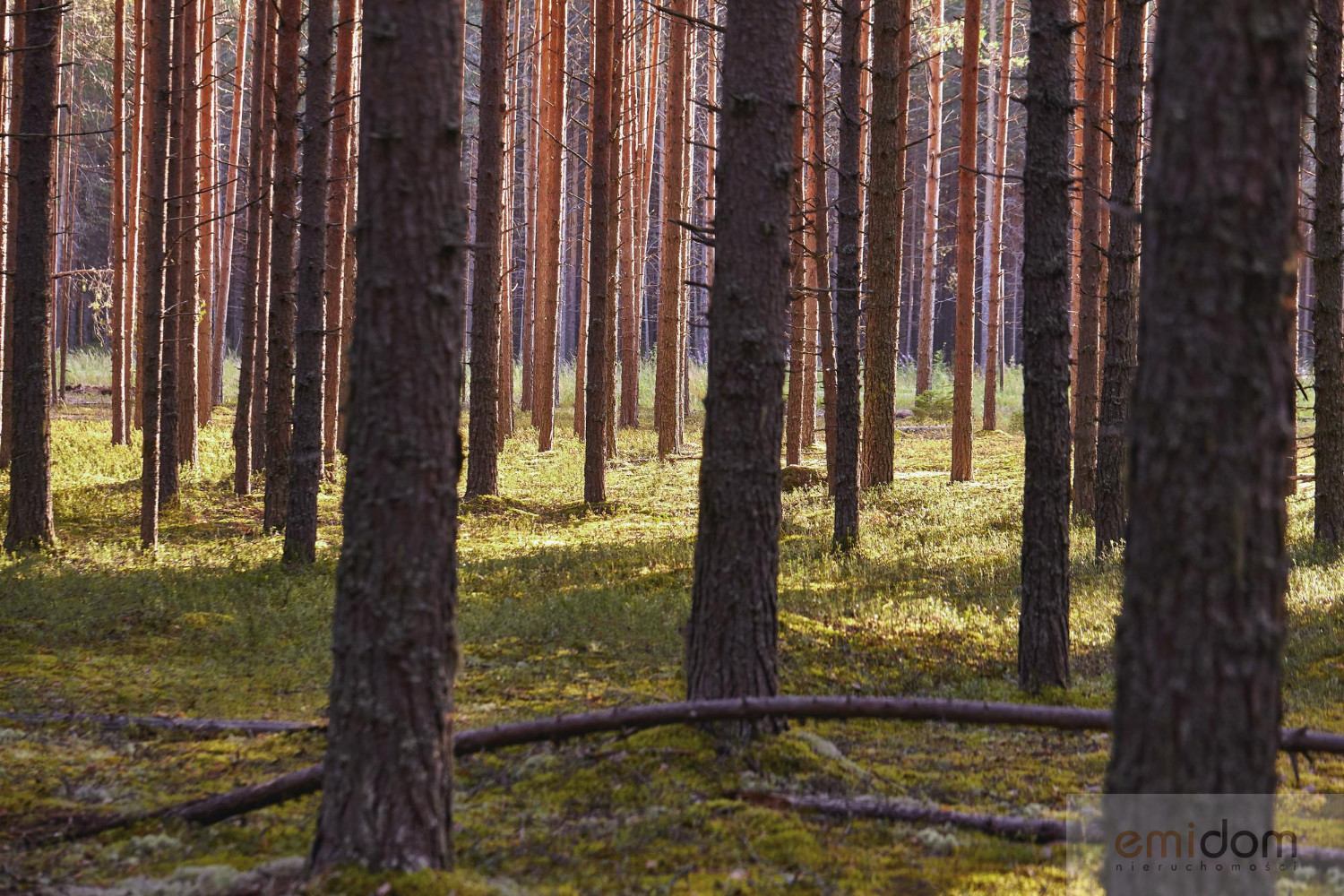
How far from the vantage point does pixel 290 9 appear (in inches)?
486

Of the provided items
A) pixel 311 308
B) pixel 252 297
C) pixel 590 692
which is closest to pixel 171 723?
pixel 590 692

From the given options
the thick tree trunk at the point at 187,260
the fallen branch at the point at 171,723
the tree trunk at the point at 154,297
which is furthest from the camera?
the thick tree trunk at the point at 187,260

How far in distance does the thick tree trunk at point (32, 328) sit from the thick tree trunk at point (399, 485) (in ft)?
31.2

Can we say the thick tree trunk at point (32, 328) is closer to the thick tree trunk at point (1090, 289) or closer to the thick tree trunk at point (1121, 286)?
the thick tree trunk at point (1121, 286)

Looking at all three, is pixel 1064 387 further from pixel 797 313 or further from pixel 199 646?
pixel 797 313

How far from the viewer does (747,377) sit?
18.1 ft

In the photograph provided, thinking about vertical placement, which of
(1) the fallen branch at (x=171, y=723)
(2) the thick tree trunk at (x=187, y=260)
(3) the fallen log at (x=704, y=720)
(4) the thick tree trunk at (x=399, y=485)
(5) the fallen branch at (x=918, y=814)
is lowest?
(1) the fallen branch at (x=171, y=723)

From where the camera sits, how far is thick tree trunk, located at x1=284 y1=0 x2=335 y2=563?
11.3m

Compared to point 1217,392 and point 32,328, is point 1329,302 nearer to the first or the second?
point 1217,392

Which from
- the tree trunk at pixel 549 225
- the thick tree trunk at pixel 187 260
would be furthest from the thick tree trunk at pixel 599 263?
the thick tree trunk at pixel 187 260

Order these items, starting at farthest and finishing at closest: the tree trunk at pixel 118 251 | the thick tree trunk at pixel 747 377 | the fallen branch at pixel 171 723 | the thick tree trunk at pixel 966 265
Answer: the tree trunk at pixel 118 251 < the thick tree trunk at pixel 966 265 < the fallen branch at pixel 171 723 < the thick tree trunk at pixel 747 377

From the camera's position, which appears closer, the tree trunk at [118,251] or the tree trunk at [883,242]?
the tree trunk at [883,242]

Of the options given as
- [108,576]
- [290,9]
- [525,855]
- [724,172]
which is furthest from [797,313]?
A: [525,855]

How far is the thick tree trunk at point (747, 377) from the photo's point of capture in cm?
554
